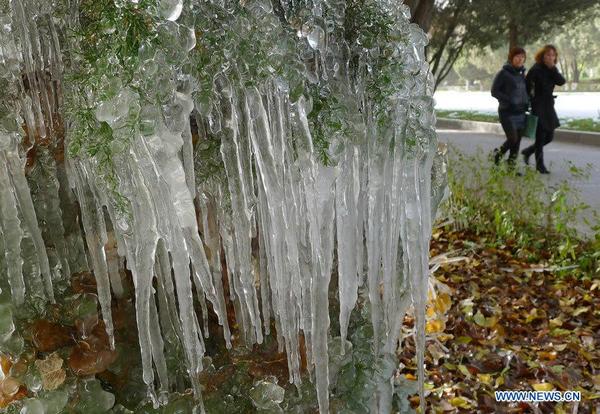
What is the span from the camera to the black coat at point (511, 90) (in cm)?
618

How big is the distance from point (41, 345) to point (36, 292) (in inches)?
5.4

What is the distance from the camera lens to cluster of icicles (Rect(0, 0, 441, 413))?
113 centimetres

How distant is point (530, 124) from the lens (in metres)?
6.29

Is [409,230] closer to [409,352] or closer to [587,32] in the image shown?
[409,352]

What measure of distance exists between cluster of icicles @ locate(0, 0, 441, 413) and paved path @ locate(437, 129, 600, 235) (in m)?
3.52

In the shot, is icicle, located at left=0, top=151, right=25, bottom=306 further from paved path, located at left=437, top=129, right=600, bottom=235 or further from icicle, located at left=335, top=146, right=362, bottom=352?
paved path, located at left=437, top=129, right=600, bottom=235

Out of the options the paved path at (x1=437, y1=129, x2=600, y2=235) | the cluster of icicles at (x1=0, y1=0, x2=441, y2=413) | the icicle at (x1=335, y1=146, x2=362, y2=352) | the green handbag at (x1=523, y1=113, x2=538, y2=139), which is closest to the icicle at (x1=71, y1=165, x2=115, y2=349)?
the cluster of icicles at (x1=0, y1=0, x2=441, y2=413)

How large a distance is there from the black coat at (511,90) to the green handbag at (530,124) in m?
0.09

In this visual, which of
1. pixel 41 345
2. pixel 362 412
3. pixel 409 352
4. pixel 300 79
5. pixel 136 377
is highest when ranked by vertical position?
pixel 300 79

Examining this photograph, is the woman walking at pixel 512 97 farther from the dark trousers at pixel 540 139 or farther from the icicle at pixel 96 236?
the icicle at pixel 96 236

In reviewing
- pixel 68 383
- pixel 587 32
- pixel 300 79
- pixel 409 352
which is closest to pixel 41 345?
pixel 68 383

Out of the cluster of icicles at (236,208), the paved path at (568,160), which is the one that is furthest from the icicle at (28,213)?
the paved path at (568,160)

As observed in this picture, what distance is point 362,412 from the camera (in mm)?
1493

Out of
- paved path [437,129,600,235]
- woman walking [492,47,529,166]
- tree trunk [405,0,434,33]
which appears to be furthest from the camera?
woman walking [492,47,529,166]
